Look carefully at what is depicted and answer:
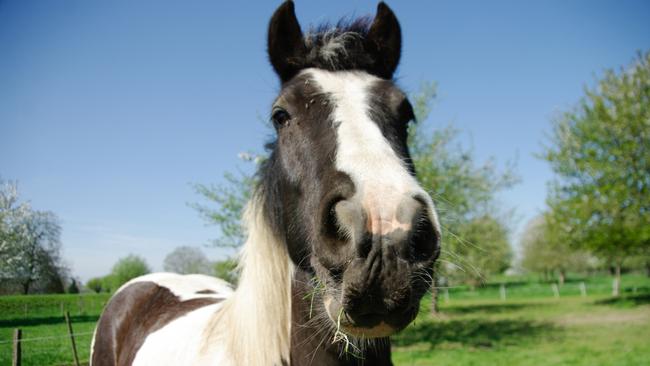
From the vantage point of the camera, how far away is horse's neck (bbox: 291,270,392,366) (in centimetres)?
204

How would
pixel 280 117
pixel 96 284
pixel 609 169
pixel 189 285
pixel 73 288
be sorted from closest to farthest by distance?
pixel 280 117
pixel 189 285
pixel 73 288
pixel 96 284
pixel 609 169

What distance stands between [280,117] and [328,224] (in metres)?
1.00

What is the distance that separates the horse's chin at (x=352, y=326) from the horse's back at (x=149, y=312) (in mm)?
1818

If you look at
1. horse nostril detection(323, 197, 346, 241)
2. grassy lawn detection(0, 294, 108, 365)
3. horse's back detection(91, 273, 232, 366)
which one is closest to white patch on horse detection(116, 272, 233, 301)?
horse's back detection(91, 273, 232, 366)

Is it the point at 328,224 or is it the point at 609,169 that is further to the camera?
the point at 609,169

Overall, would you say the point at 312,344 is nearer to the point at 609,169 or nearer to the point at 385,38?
the point at 385,38

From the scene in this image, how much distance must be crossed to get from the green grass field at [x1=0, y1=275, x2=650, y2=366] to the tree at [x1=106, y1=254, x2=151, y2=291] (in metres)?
0.37

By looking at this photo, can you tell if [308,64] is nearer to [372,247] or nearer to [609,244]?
[372,247]

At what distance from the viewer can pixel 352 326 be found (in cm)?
158

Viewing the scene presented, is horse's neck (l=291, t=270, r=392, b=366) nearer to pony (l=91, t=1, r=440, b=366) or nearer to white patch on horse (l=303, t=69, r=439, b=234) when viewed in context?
pony (l=91, t=1, r=440, b=366)

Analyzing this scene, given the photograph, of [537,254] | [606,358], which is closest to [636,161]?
[606,358]

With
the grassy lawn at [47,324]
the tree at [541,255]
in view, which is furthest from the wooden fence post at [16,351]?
the tree at [541,255]

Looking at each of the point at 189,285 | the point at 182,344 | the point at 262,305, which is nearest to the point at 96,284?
the point at 189,285

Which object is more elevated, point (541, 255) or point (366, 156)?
point (366, 156)
